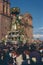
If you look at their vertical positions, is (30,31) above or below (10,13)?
below

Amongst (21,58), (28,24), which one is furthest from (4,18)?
(21,58)

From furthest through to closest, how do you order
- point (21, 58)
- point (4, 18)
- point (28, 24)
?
1. point (28, 24)
2. point (4, 18)
3. point (21, 58)

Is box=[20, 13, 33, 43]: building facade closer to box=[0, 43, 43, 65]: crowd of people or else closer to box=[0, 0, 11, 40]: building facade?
box=[0, 0, 11, 40]: building facade

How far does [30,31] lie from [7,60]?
2483cm

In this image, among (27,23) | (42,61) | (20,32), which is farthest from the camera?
(27,23)

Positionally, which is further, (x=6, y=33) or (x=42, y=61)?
(x=6, y=33)

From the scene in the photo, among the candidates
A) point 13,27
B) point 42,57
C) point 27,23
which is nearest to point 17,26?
point 13,27

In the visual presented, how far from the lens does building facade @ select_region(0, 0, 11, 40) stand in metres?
26.7

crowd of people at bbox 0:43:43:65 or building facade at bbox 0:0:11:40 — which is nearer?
crowd of people at bbox 0:43:43:65

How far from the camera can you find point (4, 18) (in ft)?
88.9

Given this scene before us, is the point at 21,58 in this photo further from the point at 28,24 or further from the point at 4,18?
the point at 28,24

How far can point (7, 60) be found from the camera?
25.2ft

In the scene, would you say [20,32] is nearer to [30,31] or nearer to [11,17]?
[11,17]

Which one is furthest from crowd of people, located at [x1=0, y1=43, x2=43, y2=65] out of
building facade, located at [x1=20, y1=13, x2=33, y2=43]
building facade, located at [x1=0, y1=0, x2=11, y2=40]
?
building facade, located at [x1=20, y1=13, x2=33, y2=43]
